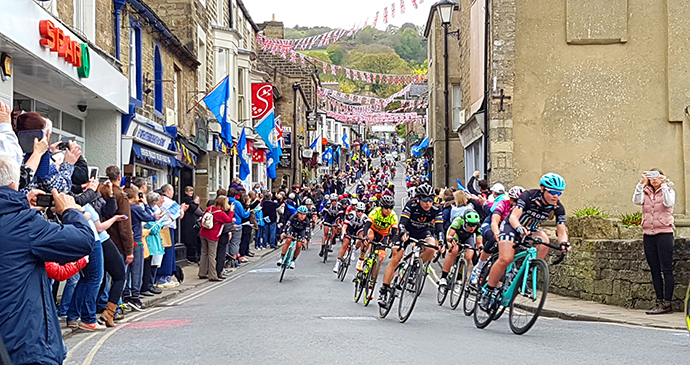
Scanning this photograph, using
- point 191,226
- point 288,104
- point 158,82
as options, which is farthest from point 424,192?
point 288,104

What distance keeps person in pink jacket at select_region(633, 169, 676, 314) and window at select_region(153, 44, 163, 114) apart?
1467cm

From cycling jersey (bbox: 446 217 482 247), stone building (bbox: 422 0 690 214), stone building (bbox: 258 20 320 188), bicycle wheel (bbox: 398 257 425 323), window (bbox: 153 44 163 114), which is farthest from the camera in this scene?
stone building (bbox: 258 20 320 188)

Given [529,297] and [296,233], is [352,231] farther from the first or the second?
[529,297]

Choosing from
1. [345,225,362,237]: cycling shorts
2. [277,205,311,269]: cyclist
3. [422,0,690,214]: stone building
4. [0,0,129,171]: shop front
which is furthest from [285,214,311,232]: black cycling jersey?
[422,0,690,214]: stone building

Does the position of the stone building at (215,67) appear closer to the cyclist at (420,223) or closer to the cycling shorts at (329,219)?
the cycling shorts at (329,219)

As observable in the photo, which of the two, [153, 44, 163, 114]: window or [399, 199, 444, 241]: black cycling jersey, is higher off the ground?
[153, 44, 163, 114]: window

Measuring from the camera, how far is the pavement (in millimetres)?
7684

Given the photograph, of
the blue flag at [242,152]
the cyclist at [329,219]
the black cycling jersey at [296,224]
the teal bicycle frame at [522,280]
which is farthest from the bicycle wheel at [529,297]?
the blue flag at [242,152]

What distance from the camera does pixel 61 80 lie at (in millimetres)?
14016

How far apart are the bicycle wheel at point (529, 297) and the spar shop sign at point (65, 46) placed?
773cm

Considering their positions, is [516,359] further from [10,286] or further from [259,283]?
[259,283]

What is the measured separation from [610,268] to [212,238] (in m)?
8.53

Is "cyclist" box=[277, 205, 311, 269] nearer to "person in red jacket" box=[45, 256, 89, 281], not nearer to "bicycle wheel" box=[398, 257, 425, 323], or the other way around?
"bicycle wheel" box=[398, 257, 425, 323]

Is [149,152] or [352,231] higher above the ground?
[149,152]
